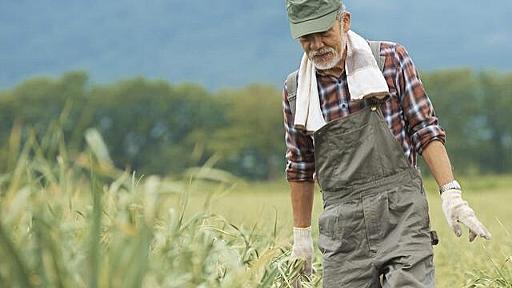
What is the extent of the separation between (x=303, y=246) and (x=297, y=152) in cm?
50

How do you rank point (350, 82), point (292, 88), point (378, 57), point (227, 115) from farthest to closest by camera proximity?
point (227, 115) → point (292, 88) → point (378, 57) → point (350, 82)

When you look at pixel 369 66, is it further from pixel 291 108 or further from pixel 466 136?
pixel 466 136

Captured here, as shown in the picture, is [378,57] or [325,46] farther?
[378,57]

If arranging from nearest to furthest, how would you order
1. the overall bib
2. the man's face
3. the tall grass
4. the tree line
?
the tall grass
the overall bib
the man's face
the tree line

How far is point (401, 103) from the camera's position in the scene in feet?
15.7

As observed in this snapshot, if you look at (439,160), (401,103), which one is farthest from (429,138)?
(401,103)

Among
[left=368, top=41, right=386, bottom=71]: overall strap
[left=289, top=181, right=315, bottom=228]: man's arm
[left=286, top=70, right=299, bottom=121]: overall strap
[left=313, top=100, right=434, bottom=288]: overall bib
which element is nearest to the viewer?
[left=313, top=100, right=434, bottom=288]: overall bib

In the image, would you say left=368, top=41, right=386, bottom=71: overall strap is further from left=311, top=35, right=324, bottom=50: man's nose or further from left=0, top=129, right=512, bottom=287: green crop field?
left=0, top=129, right=512, bottom=287: green crop field

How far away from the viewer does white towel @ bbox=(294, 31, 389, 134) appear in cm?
463

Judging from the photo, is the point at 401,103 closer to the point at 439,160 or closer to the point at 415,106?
the point at 415,106

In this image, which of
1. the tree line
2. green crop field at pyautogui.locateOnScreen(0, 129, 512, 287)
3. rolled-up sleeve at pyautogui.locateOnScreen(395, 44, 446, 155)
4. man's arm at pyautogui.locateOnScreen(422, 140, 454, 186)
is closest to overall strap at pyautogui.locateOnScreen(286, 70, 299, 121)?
rolled-up sleeve at pyautogui.locateOnScreen(395, 44, 446, 155)

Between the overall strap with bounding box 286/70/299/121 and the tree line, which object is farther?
the tree line

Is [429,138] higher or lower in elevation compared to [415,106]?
lower

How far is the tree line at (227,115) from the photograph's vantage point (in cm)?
5441
